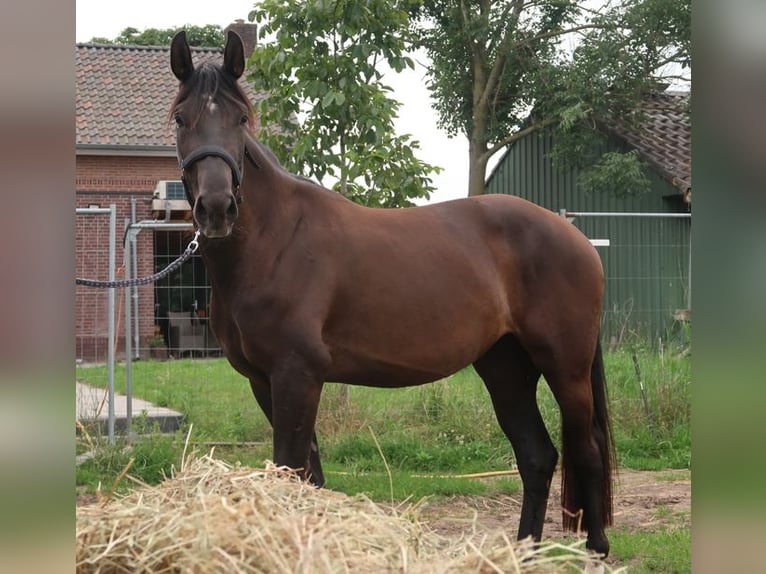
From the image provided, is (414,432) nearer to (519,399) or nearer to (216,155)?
(519,399)

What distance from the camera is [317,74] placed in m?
6.77

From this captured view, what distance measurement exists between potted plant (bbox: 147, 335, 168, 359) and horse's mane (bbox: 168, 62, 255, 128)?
5.45 metres

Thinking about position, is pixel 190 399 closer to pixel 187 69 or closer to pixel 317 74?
pixel 317 74

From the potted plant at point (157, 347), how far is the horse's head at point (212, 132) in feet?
17.8

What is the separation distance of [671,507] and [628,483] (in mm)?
665

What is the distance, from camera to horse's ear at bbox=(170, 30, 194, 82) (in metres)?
3.07

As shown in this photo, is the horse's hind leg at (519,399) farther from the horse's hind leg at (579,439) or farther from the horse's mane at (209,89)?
the horse's mane at (209,89)

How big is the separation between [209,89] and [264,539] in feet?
6.79

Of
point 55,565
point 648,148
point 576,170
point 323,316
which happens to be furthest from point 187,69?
point 576,170

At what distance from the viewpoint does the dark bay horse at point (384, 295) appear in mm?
3098

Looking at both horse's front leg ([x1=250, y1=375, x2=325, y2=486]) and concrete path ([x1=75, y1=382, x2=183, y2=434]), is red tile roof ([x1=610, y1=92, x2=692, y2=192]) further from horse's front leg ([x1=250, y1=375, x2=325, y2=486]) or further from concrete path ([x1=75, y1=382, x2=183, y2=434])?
horse's front leg ([x1=250, y1=375, x2=325, y2=486])

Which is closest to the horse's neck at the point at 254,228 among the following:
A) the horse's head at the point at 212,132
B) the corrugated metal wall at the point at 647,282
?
the horse's head at the point at 212,132

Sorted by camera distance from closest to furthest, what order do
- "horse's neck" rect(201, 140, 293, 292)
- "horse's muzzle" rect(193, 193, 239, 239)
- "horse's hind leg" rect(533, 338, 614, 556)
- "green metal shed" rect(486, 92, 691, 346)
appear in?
"horse's muzzle" rect(193, 193, 239, 239)
"horse's neck" rect(201, 140, 293, 292)
"horse's hind leg" rect(533, 338, 614, 556)
"green metal shed" rect(486, 92, 691, 346)

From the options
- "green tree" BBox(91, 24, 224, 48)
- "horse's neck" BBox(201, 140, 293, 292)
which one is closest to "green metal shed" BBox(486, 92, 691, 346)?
"horse's neck" BBox(201, 140, 293, 292)
